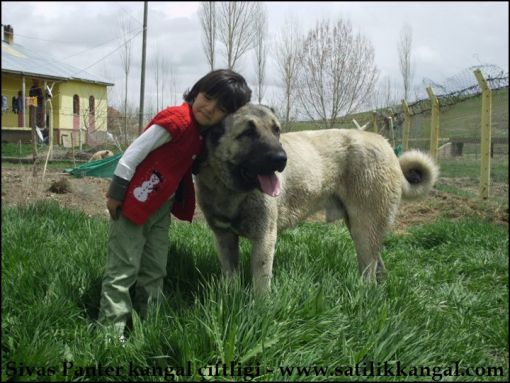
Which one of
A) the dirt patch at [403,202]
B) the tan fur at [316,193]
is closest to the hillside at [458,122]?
the dirt patch at [403,202]

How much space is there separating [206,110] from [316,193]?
53.2 inches

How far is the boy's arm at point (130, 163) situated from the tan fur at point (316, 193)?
1.52ft

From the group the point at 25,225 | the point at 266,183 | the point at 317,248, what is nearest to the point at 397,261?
the point at 317,248

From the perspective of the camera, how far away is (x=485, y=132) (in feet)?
26.4

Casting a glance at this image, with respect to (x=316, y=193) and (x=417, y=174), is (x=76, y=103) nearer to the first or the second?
(x=417, y=174)

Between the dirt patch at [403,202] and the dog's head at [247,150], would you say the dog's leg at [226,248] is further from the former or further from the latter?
the dirt patch at [403,202]

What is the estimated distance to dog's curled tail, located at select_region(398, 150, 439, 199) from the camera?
457 centimetres

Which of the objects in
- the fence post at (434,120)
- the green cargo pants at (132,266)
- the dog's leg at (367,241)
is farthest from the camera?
the fence post at (434,120)

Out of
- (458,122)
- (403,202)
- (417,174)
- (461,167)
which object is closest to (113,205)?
(417,174)

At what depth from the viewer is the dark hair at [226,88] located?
3057 millimetres

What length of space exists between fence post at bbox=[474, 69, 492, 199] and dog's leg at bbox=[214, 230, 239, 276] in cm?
577

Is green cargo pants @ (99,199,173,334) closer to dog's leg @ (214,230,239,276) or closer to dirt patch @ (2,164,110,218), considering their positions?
dog's leg @ (214,230,239,276)

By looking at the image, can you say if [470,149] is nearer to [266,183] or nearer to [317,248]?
[317,248]

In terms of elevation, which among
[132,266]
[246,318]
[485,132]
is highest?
[485,132]
